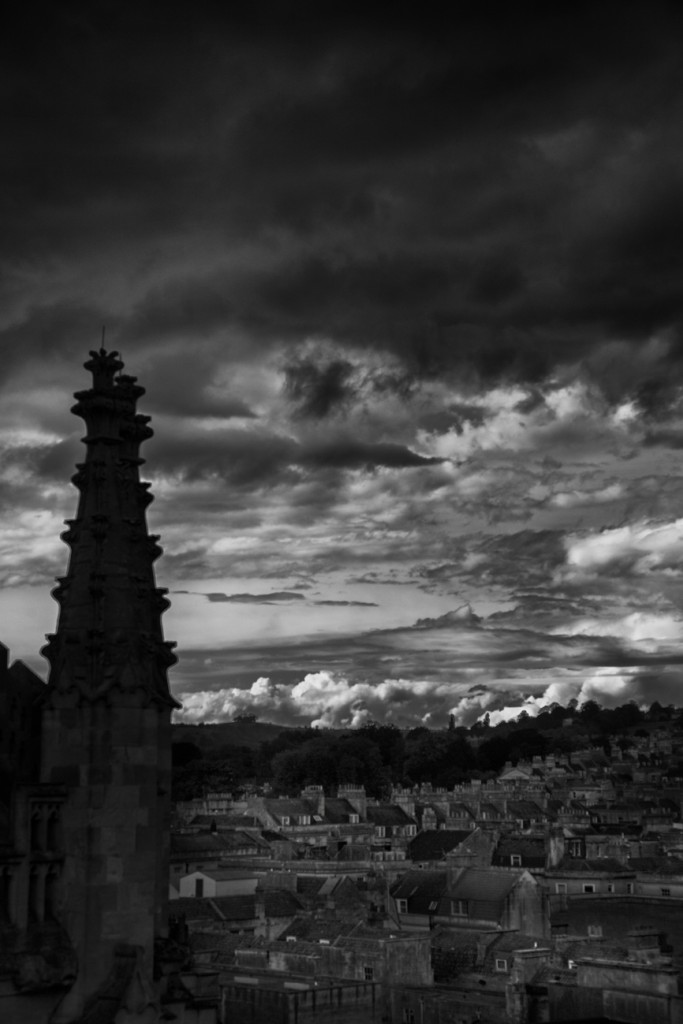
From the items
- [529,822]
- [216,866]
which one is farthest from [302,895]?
[529,822]

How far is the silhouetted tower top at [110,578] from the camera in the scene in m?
20.2

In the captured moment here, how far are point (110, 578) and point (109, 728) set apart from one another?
2.32 meters

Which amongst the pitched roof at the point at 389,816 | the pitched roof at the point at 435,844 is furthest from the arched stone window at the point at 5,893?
the pitched roof at the point at 389,816

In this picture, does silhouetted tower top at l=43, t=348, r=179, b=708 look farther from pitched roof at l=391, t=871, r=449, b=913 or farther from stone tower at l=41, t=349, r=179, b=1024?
pitched roof at l=391, t=871, r=449, b=913

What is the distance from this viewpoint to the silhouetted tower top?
20234mm

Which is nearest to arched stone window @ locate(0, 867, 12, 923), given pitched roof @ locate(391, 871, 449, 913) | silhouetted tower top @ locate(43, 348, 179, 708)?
silhouetted tower top @ locate(43, 348, 179, 708)

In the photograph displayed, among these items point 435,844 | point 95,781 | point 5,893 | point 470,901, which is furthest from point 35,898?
point 435,844

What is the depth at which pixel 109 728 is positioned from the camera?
20.1 meters

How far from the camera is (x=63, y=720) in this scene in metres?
20.1

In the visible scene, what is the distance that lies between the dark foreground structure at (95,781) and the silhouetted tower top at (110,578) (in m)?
0.02

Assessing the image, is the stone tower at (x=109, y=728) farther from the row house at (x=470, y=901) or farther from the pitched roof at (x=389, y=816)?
the pitched roof at (x=389, y=816)

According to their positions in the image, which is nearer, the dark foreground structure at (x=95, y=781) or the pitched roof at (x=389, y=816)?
the dark foreground structure at (x=95, y=781)

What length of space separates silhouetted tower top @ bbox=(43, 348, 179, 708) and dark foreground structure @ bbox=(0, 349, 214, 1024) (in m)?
0.02

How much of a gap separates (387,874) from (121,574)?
10894 centimetres
